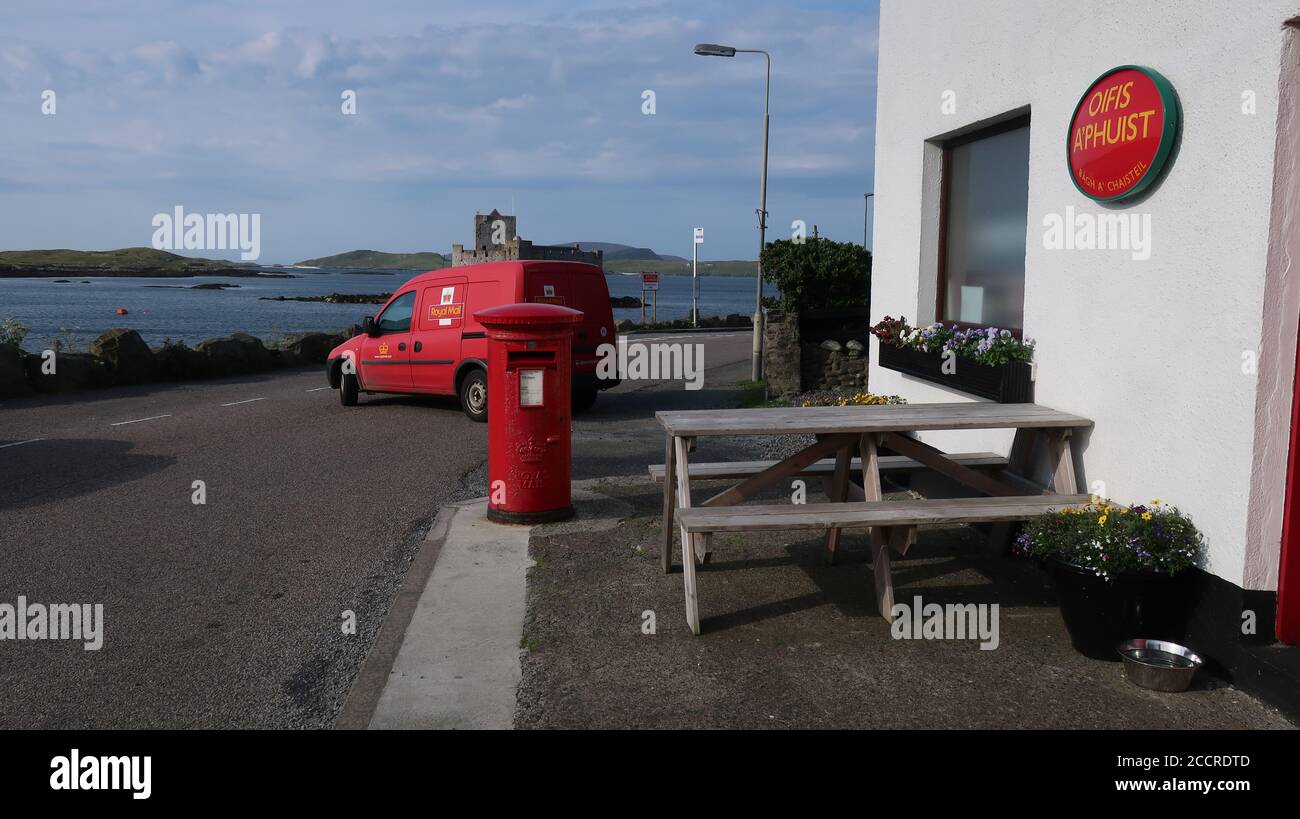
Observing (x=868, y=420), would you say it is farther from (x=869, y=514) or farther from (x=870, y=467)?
(x=869, y=514)

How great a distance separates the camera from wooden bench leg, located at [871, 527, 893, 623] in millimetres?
5230

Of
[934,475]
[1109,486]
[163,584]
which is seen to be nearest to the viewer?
[1109,486]

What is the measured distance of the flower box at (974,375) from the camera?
20.1 feet

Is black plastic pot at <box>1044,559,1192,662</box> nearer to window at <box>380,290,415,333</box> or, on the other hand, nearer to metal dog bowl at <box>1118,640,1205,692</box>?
metal dog bowl at <box>1118,640,1205,692</box>

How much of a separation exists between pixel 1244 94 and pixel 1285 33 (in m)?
0.28

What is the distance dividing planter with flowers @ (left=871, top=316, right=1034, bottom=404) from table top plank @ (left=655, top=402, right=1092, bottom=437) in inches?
10.3

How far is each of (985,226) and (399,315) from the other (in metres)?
9.67

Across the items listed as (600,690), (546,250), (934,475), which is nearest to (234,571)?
(600,690)

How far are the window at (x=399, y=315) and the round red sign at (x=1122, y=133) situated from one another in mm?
10699

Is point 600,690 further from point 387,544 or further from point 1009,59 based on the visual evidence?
point 1009,59

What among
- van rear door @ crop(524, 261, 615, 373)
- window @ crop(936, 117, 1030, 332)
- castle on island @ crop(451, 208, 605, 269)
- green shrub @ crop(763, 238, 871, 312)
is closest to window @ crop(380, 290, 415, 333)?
van rear door @ crop(524, 261, 615, 373)

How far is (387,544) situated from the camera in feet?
23.5

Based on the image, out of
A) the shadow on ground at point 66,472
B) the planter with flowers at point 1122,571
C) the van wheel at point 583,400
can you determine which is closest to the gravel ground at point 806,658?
the planter with flowers at point 1122,571

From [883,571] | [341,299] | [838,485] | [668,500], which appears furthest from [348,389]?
[341,299]
